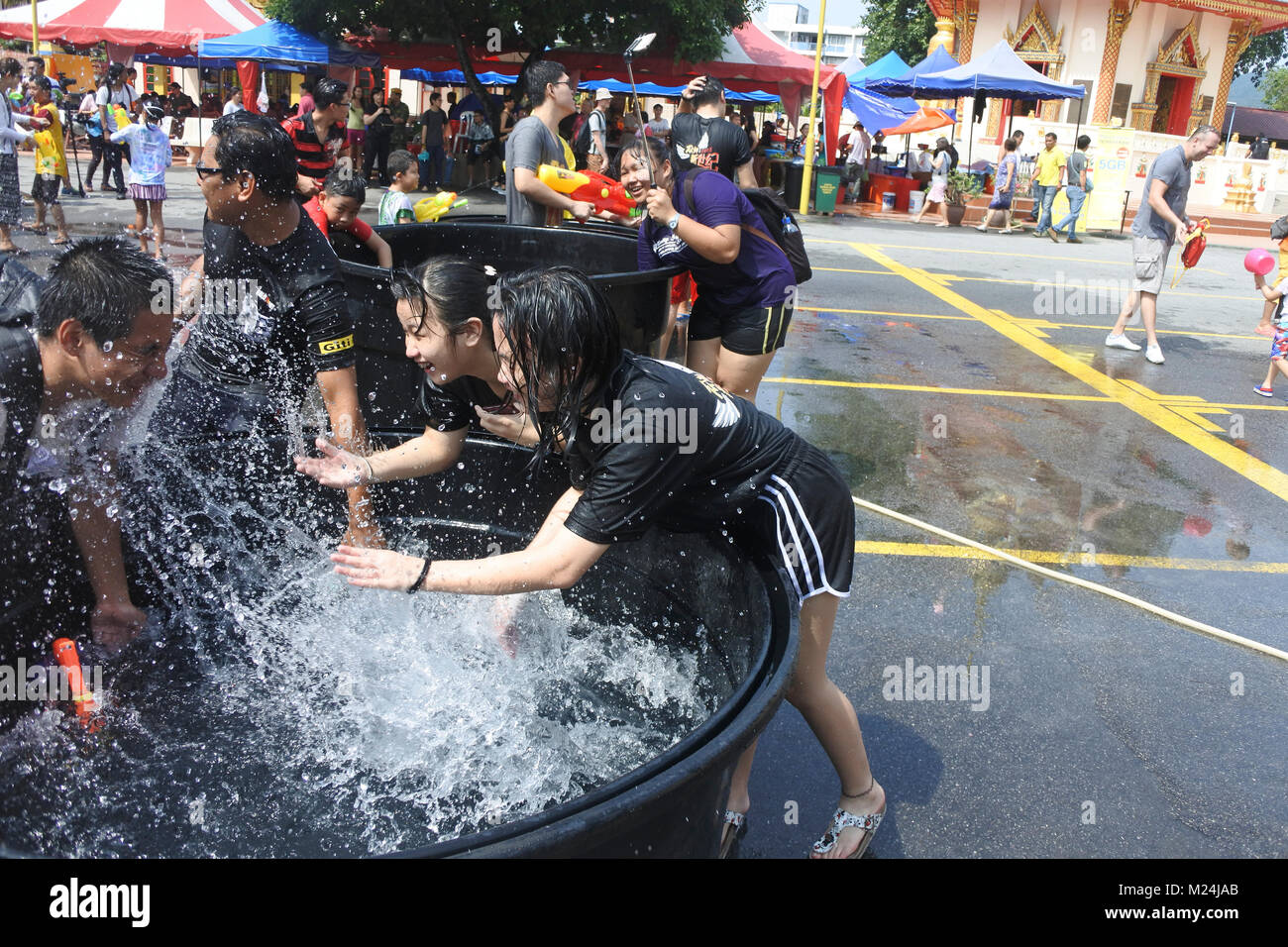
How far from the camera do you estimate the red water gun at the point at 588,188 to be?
5.69m

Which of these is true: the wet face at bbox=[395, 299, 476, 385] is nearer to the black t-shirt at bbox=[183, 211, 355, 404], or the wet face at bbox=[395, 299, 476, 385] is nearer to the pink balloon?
the black t-shirt at bbox=[183, 211, 355, 404]

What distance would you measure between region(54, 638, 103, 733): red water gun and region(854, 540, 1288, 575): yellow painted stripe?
3.19m

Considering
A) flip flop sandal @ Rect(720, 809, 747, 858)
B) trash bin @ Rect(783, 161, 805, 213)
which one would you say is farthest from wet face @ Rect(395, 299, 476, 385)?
trash bin @ Rect(783, 161, 805, 213)

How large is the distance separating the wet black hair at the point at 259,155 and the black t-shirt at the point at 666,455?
4.96 feet

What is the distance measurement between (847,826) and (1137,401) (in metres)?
6.05

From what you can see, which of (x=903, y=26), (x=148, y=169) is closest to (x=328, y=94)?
(x=148, y=169)

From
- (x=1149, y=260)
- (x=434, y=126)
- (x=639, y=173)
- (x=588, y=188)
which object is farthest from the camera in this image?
(x=434, y=126)

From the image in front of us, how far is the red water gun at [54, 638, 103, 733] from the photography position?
257cm

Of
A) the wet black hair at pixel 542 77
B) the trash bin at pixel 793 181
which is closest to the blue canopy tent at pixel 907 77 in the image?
the trash bin at pixel 793 181

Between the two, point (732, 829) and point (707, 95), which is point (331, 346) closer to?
point (732, 829)

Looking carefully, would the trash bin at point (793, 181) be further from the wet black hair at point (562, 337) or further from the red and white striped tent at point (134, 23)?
the wet black hair at point (562, 337)

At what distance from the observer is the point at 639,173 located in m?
4.17

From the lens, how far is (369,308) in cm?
436
